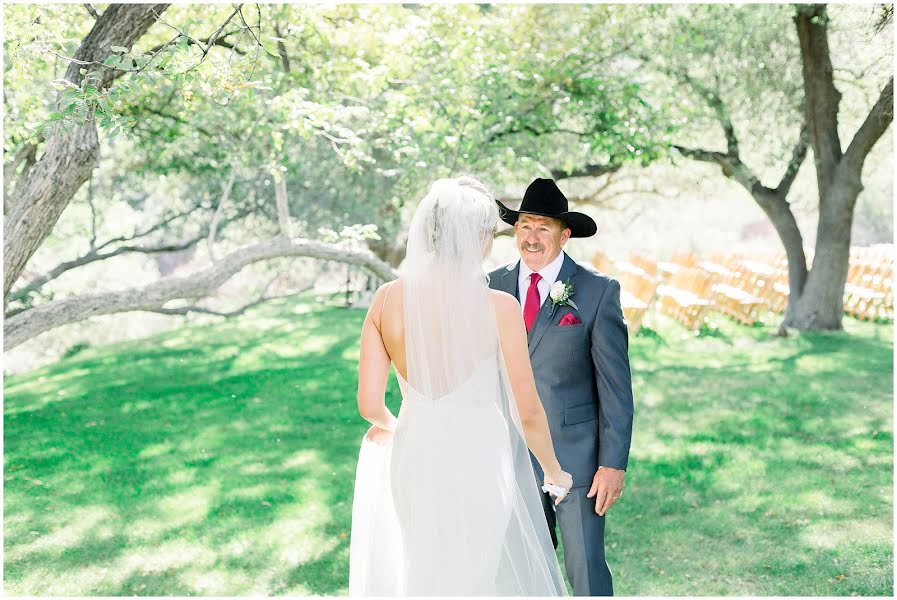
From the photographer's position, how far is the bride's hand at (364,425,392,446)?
11.5 ft

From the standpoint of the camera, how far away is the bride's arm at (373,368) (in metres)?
3.26

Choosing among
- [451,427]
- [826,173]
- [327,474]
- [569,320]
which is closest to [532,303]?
[569,320]

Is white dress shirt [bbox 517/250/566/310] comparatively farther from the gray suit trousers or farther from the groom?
the gray suit trousers

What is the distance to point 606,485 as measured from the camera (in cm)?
387

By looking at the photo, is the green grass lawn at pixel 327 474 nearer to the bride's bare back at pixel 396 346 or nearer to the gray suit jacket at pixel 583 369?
the gray suit jacket at pixel 583 369

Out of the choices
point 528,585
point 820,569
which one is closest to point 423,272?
point 528,585

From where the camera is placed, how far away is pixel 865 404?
10.4 meters

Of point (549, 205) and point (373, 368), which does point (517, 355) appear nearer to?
point (373, 368)

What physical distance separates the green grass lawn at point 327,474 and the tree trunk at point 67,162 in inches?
93.5

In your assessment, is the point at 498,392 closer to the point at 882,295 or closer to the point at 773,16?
the point at 773,16

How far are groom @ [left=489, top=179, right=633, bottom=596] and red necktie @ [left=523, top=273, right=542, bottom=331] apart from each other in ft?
0.09

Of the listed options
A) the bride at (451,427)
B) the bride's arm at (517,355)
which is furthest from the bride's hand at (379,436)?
the bride's arm at (517,355)

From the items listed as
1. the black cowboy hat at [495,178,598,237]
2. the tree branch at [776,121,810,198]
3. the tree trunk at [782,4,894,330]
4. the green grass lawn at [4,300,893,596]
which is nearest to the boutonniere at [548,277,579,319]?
the black cowboy hat at [495,178,598,237]

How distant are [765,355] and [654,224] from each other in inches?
781
